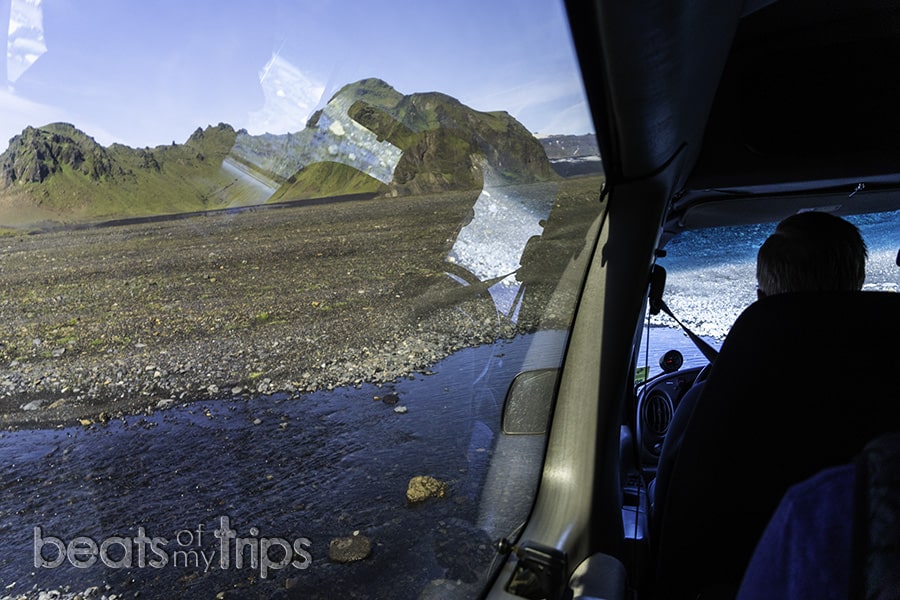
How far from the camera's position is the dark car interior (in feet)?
4.74

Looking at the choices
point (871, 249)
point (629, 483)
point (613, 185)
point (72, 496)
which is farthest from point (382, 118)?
point (871, 249)

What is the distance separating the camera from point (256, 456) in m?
1.11

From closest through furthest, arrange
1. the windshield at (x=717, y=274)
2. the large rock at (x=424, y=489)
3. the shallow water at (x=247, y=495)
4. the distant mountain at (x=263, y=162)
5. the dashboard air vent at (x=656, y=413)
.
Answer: the shallow water at (x=247, y=495) → the distant mountain at (x=263, y=162) → the large rock at (x=424, y=489) → the windshield at (x=717, y=274) → the dashboard air vent at (x=656, y=413)

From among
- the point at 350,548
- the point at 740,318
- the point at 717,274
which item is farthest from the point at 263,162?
the point at 717,274

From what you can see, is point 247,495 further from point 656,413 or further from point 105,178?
point 656,413

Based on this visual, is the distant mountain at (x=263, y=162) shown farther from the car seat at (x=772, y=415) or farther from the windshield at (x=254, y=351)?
the car seat at (x=772, y=415)

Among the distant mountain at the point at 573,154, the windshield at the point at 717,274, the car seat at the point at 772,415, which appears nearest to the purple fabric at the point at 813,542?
the car seat at the point at 772,415

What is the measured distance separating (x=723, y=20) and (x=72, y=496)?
1801 millimetres

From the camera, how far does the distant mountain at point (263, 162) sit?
102 centimetres

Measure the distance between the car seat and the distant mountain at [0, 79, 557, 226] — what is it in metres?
0.92

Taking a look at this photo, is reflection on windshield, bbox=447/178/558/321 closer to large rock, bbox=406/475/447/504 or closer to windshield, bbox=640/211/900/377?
large rock, bbox=406/475/447/504

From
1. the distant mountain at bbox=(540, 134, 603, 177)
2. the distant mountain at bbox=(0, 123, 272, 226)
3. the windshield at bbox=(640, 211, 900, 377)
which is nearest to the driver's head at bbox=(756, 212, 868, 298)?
the distant mountain at bbox=(540, 134, 603, 177)

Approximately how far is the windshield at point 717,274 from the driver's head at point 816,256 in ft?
3.70

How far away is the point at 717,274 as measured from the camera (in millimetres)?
3465
